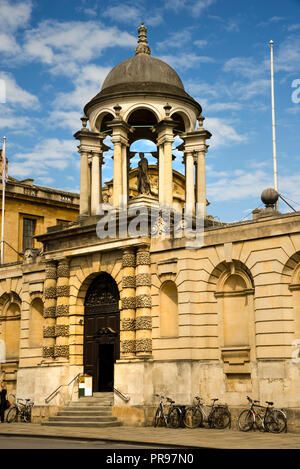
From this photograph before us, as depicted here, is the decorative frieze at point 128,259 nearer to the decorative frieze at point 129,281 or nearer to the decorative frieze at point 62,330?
the decorative frieze at point 129,281

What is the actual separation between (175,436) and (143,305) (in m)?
7.59

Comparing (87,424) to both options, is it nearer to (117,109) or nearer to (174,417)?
(174,417)

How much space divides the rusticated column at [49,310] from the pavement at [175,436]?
16.9 feet

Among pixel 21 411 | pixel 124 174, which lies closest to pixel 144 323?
pixel 124 174

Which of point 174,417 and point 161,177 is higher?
point 161,177

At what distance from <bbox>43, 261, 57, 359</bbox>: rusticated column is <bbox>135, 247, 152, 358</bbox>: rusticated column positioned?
5624 millimetres

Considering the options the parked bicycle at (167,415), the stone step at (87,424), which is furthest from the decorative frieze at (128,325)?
the stone step at (87,424)

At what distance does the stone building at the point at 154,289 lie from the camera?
27.0m

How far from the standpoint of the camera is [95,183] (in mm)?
35125

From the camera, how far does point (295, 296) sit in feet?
87.6

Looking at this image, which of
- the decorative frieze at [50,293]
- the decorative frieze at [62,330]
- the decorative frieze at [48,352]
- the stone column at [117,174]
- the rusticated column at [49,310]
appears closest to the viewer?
the stone column at [117,174]

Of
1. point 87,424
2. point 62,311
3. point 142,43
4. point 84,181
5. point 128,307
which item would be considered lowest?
point 87,424

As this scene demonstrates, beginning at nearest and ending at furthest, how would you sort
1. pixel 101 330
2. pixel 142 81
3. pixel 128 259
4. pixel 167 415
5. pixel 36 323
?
1. pixel 167 415
2. pixel 128 259
3. pixel 101 330
4. pixel 142 81
5. pixel 36 323
